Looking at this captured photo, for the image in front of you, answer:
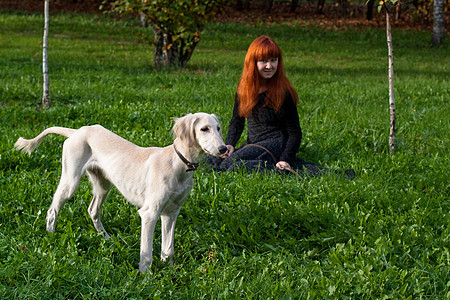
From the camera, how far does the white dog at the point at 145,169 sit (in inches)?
131

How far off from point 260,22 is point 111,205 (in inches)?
1028

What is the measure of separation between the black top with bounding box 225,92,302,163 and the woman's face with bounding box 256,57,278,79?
0.30 meters

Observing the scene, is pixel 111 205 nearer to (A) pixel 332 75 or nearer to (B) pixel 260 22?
(A) pixel 332 75

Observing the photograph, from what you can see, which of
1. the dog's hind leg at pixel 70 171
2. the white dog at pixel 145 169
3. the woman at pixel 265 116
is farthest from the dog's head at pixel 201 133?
the woman at pixel 265 116

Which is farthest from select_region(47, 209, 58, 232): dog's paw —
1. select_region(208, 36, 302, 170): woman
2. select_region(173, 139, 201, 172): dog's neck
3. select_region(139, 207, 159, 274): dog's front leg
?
select_region(208, 36, 302, 170): woman

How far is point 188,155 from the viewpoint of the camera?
340 centimetres

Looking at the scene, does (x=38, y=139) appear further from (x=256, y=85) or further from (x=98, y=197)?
(x=256, y=85)

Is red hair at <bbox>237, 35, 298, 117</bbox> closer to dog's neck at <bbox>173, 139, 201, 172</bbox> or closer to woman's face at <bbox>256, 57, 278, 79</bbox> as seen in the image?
woman's face at <bbox>256, 57, 278, 79</bbox>

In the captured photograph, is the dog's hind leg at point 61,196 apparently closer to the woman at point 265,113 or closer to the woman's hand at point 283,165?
the woman at point 265,113

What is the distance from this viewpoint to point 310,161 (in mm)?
6215

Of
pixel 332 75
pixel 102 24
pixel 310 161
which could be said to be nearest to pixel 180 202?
pixel 310 161

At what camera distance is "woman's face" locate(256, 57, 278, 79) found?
5.21 m

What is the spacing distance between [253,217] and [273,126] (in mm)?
1820

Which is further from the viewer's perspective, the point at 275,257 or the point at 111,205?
the point at 111,205
